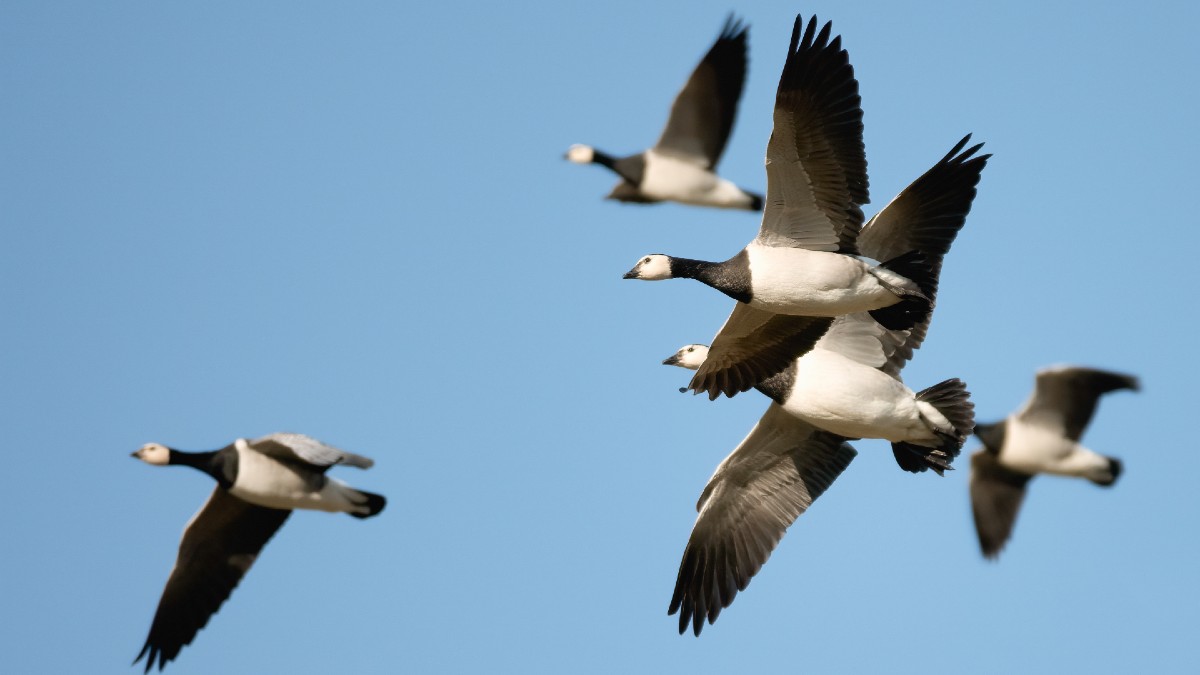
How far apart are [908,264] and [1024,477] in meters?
7.64

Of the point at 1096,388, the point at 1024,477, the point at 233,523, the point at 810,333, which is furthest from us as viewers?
the point at 1024,477

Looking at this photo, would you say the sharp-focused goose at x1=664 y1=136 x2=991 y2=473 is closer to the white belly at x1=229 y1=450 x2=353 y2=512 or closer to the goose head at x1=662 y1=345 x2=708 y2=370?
the goose head at x1=662 y1=345 x2=708 y2=370

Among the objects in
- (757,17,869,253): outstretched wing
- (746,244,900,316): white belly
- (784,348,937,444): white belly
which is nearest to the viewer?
(757,17,869,253): outstretched wing

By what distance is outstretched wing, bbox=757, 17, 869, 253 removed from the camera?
32.6ft

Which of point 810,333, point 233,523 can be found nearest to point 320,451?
point 233,523

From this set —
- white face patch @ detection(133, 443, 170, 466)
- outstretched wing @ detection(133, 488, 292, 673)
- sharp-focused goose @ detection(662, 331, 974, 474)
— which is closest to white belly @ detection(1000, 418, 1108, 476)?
sharp-focused goose @ detection(662, 331, 974, 474)

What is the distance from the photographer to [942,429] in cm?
1131

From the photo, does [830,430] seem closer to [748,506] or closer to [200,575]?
[748,506]

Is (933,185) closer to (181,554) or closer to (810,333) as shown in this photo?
(810,333)

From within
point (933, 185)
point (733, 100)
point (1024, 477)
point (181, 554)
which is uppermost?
point (733, 100)

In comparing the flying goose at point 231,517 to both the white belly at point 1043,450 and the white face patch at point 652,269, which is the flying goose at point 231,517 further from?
the white belly at point 1043,450

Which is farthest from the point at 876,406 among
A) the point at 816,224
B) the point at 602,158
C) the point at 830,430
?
the point at 602,158

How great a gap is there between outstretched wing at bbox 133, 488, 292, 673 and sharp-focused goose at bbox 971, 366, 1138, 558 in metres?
8.02

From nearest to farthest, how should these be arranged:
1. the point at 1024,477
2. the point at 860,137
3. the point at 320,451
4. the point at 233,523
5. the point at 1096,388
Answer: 1. the point at 860,137
2. the point at 320,451
3. the point at 233,523
4. the point at 1096,388
5. the point at 1024,477
